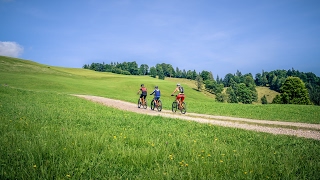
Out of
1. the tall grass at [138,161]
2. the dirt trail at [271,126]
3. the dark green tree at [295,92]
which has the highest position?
the dark green tree at [295,92]

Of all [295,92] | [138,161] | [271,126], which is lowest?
[271,126]

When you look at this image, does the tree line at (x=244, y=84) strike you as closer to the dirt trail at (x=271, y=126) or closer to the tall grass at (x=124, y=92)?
the tall grass at (x=124, y=92)

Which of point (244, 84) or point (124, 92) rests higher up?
point (244, 84)

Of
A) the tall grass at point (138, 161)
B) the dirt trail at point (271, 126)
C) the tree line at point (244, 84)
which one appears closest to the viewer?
the tall grass at point (138, 161)

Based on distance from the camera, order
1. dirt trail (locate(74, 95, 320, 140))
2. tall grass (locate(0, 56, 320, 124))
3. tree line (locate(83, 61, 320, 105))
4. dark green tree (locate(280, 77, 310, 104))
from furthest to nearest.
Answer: tree line (locate(83, 61, 320, 105))
dark green tree (locate(280, 77, 310, 104))
tall grass (locate(0, 56, 320, 124))
dirt trail (locate(74, 95, 320, 140))

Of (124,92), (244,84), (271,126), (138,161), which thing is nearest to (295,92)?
(244,84)

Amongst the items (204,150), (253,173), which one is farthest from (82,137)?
(253,173)

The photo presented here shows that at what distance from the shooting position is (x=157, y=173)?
4508 mm

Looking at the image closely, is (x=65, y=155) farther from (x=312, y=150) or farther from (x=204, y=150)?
(x=312, y=150)

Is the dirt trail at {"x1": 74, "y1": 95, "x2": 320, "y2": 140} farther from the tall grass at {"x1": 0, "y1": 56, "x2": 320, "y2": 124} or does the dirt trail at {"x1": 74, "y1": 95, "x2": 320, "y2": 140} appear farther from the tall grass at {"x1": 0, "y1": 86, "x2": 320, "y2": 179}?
the tall grass at {"x1": 0, "y1": 86, "x2": 320, "y2": 179}

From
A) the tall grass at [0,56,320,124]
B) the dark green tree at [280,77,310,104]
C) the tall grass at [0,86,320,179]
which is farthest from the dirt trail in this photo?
the dark green tree at [280,77,310,104]

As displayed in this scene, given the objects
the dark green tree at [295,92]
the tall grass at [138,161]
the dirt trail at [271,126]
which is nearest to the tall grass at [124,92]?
the dirt trail at [271,126]

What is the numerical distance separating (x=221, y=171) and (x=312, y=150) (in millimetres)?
4349

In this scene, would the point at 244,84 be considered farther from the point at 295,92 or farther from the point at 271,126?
the point at 271,126
